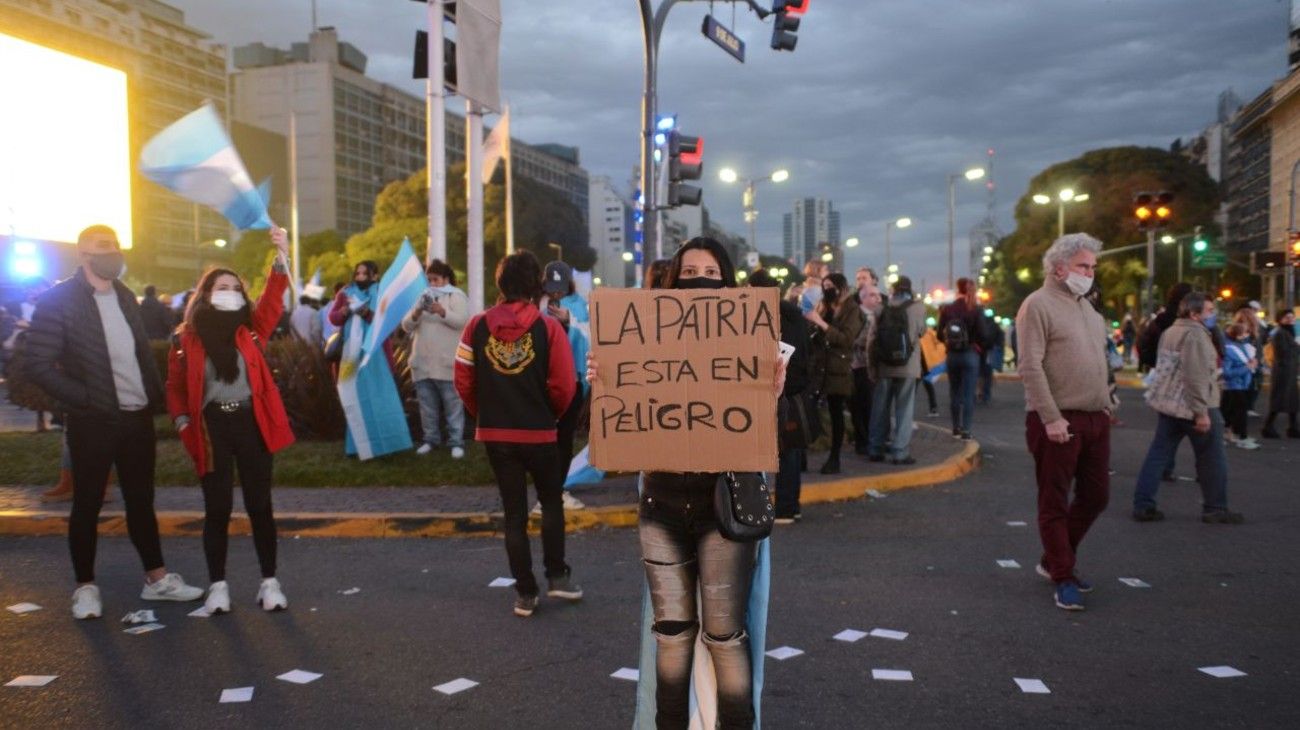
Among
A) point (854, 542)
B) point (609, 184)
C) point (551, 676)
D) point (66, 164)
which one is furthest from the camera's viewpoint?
point (609, 184)

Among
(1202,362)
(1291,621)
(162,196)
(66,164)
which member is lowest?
(1291,621)

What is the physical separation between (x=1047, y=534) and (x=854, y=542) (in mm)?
1752

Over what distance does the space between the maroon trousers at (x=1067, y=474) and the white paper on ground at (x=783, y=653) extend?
171 cm

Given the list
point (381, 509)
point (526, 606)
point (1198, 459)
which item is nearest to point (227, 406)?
point (526, 606)

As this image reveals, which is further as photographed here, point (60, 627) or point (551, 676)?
point (60, 627)

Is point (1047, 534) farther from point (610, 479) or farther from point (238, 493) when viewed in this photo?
point (238, 493)

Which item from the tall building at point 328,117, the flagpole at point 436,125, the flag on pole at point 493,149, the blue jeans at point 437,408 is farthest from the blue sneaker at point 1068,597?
the tall building at point 328,117

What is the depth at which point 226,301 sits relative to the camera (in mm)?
5371

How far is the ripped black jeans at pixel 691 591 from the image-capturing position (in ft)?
10.5

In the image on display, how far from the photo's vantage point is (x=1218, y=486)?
778cm

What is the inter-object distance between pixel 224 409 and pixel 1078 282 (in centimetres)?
455

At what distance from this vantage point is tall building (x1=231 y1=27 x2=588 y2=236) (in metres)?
95.1

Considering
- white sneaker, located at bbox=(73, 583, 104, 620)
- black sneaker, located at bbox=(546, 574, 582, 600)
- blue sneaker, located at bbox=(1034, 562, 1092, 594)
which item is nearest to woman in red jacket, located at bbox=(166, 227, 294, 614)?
white sneaker, located at bbox=(73, 583, 104, 620)

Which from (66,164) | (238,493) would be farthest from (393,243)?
(238,493)
